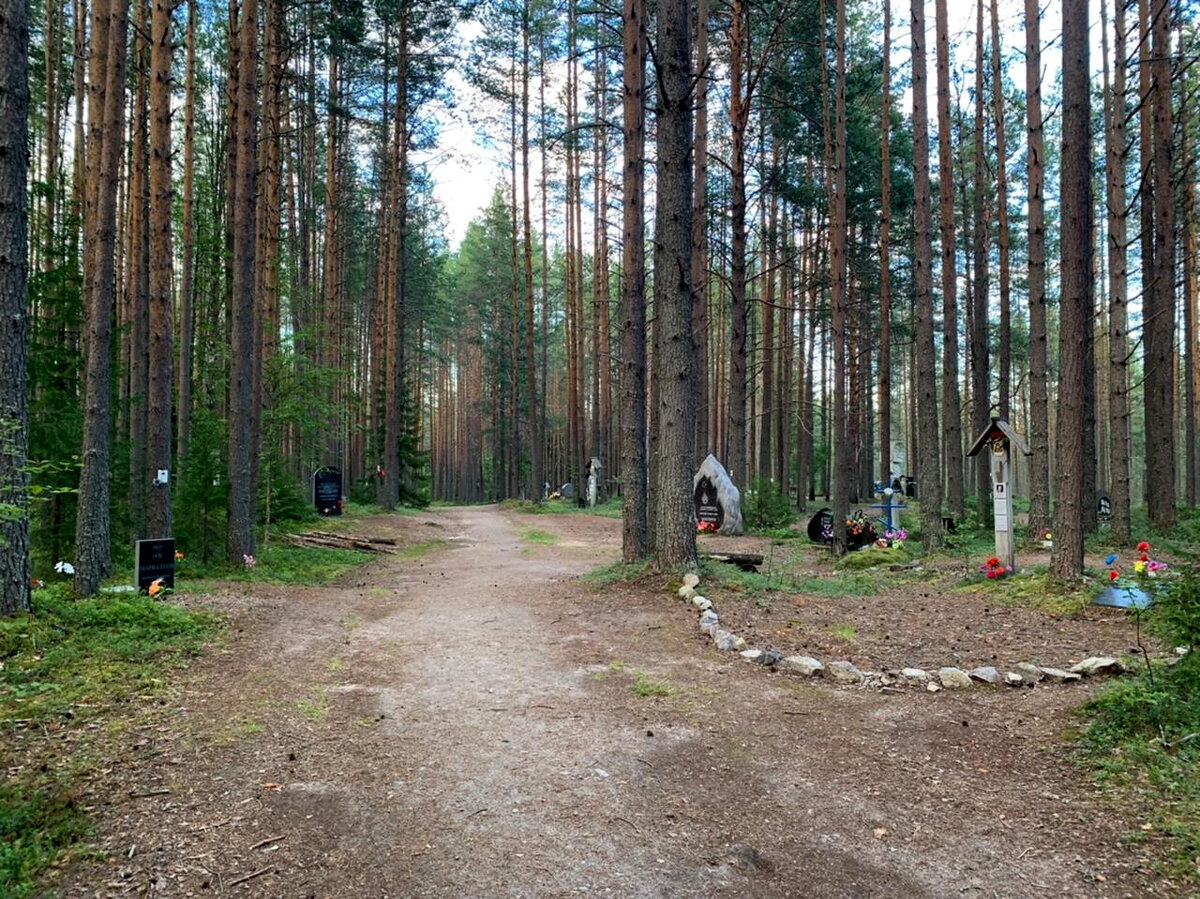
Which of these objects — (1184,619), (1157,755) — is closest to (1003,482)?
(1184,619)

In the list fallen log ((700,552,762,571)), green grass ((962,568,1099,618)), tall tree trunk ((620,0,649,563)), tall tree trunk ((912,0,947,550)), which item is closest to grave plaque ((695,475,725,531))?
tall tree trunk ((912,0,947,550))

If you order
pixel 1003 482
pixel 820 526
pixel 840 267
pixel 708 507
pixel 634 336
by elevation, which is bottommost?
pixel 820 526

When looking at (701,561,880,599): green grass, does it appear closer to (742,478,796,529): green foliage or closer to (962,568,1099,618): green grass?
(962,568,1099,618): green grass

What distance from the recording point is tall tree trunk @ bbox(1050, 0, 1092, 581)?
7.54 m

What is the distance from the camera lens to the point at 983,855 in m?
2.92

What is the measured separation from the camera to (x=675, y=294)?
8.72 metres

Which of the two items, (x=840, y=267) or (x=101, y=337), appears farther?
(x=840, y=267)

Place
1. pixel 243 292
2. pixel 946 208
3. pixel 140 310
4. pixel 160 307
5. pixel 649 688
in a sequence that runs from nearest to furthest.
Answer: pixel 649 688 < pixel 160 307 < pixel 243 292 < pixel 140 310 < pixel 946 208

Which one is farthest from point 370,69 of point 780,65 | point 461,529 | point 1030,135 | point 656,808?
point 656,808

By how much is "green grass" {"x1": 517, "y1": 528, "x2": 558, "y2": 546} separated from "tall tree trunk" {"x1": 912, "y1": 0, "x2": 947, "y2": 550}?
7885 mm

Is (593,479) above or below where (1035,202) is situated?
below

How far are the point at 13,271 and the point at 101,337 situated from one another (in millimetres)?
2412

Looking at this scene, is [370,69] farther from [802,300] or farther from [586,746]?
[586,746]

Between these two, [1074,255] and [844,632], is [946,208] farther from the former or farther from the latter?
[844,632]
